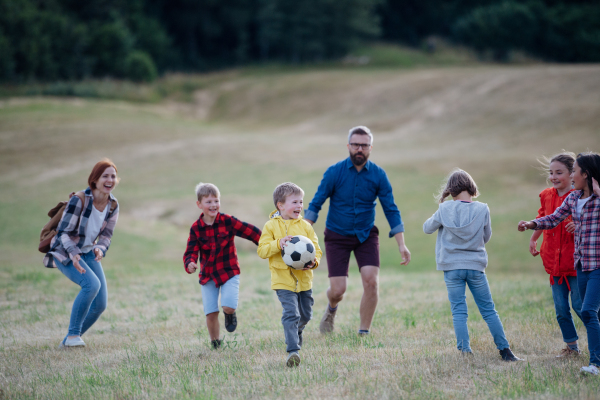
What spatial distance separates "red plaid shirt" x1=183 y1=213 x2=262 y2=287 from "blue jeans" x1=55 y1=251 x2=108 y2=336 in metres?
1.27

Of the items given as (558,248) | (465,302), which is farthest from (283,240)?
(558,248)

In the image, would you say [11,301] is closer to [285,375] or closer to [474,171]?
[285,375]

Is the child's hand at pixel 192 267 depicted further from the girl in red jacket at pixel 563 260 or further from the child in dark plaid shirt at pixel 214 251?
the girl in red jacket at pixel 563 260

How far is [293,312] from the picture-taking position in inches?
209

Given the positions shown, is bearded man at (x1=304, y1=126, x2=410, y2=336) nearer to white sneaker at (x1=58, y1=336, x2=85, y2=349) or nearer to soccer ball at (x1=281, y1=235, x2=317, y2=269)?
soccer ball at (x1=281, y1=235, x2=317, y2=269)

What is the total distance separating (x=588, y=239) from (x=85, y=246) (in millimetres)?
5618

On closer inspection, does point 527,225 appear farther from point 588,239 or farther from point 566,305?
point 566,305

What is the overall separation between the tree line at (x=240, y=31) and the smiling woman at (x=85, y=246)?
49.3 meters

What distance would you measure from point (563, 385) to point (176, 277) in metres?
9.26

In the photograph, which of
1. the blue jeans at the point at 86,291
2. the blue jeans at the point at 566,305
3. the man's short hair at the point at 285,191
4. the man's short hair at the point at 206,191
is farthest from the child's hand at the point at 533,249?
the blue jeans at the point at 86,291

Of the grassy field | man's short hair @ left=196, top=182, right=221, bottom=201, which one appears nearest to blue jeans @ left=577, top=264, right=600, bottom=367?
the grassy field

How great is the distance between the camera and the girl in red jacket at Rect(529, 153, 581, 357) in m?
5.50

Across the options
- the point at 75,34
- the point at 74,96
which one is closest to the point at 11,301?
the point at 74,96

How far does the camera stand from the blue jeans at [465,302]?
5.26 m
